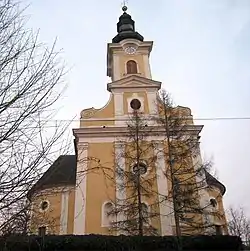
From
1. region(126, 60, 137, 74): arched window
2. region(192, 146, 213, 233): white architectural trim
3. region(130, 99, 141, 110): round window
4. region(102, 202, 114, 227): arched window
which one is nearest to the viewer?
region(192, 146, 213, 233): white architectural trim

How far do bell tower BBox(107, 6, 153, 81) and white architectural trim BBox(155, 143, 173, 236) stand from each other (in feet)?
24.0

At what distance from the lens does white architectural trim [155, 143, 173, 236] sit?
70.3 feet

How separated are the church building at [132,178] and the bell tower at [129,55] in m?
1.12

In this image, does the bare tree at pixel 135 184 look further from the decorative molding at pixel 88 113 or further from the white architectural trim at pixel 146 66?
the white architectural trim at pixel 146 66

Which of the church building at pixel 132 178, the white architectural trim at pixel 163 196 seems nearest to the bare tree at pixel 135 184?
the church building at pixel 132 178

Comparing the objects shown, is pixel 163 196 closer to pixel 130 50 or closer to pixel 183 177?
pixel 183 177

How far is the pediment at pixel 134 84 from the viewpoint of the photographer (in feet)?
88.3

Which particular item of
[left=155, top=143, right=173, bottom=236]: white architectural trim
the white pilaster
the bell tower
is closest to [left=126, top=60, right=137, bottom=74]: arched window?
the bell tower

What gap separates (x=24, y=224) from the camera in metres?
6.52

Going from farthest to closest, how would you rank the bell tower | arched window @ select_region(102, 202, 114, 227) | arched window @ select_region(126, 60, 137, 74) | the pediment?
Result: 1. arched window @ select_region(126, 60, 137, 74)
2. the bell tower
3. the pediment
4. arched window @ select_region(102, 202, 114, 227)

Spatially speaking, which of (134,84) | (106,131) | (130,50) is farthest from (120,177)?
(130,50)

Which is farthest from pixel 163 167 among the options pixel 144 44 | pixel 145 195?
pixel 144 44

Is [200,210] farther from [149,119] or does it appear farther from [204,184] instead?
[149,119]

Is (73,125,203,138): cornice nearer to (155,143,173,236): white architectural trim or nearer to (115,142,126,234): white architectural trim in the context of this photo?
(115,142,126,234): white architectural trim
